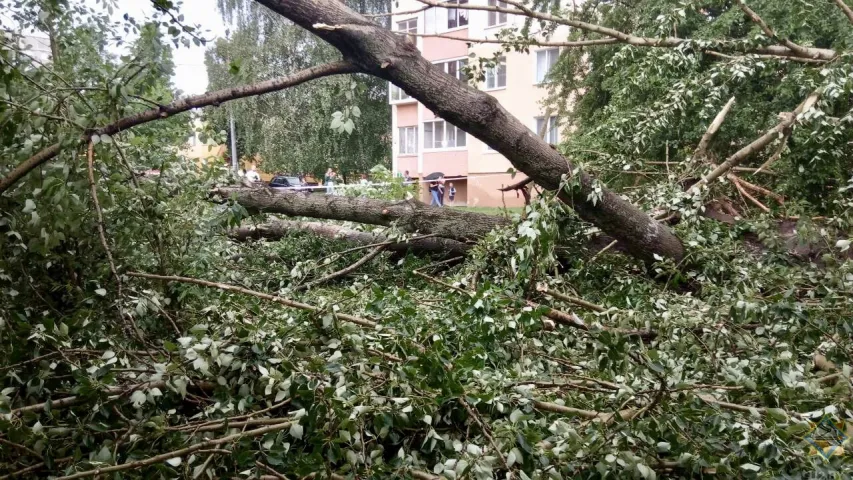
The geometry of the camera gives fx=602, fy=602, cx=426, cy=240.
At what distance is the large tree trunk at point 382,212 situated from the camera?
442 centimetres

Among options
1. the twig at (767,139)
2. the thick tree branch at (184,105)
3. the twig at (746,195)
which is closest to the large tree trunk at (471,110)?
the thick tree branch at (184,105)

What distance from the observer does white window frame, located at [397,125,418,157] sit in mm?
19078

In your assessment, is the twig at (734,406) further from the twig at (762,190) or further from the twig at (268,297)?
the twig at (762,190)

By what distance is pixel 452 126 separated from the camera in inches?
596

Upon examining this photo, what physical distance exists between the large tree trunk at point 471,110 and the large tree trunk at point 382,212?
1027mm

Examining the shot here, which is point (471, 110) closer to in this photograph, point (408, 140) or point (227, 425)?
point (227, 425)

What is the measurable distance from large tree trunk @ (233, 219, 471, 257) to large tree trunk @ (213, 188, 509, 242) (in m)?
0.17

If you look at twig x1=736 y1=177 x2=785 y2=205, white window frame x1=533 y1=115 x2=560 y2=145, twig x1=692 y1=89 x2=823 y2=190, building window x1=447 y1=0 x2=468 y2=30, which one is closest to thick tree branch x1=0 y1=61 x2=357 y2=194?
twig x1=692 y1=89 x2=823 y2=190

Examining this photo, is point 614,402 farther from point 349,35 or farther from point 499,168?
point 499,168

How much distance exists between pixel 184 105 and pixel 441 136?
56.5ft

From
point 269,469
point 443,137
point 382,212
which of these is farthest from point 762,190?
point 443,137

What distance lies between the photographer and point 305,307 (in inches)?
80.4

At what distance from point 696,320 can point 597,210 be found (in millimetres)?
1342

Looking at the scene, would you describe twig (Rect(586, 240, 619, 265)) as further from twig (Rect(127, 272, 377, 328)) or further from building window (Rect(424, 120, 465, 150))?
building window (Rect(424, 120, 465, 150))
